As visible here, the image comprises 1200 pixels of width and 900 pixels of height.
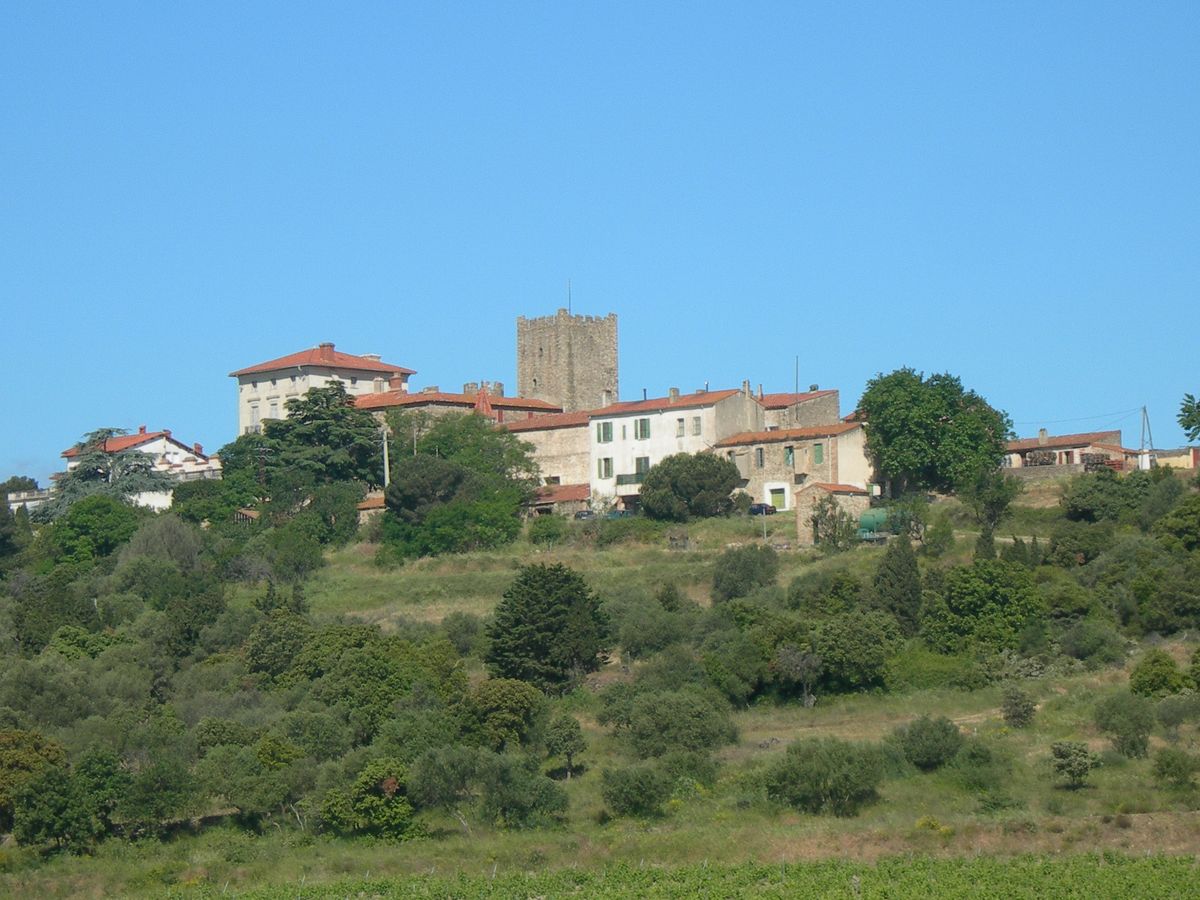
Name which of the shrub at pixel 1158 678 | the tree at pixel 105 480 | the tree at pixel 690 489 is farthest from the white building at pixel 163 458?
the shrub at pixel 1158 678

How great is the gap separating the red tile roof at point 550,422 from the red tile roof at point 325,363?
11199mm

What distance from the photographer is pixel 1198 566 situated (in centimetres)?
5291

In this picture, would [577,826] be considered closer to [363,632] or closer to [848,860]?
[848,860]

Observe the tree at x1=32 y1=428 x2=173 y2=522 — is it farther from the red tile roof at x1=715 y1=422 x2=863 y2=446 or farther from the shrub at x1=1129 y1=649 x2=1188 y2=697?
the shrub at x1=1129 y1=649 x2=1188 y2=697

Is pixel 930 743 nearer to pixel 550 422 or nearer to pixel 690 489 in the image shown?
pixel 690 489

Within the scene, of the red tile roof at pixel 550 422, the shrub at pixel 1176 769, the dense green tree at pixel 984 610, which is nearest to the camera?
the shrub at pixel 1176 769

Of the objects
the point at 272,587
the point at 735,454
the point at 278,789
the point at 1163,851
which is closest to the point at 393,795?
the point at 278,789

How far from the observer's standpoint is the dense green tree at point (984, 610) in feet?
172

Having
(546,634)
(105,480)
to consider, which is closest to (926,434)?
(546,634)

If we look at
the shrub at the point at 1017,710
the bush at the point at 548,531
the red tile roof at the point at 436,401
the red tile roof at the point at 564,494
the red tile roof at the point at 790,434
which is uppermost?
the red tile roof at the point at 436,401

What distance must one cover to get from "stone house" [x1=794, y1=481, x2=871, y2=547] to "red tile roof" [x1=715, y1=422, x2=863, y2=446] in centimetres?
316

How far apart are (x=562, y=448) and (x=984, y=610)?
23502 mm

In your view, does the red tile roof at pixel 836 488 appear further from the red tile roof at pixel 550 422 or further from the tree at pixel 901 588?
the red tile roof at pixel 550 422

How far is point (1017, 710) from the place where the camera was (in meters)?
46.9
